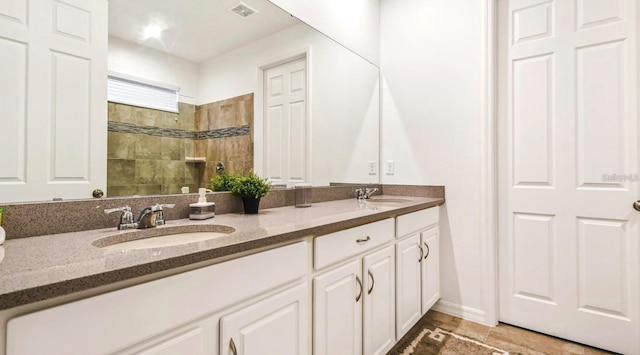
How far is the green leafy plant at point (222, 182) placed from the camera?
4.95ft

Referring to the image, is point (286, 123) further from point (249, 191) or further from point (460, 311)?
point (460, 311)

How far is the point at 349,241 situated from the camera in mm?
1363

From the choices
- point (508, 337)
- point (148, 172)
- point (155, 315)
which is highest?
point (148, 172)

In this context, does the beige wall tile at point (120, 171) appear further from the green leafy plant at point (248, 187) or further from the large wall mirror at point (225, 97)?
the green leafy plant at point (248, 187)

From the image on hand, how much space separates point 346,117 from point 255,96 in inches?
34.9

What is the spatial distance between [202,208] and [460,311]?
Result: 1.91m

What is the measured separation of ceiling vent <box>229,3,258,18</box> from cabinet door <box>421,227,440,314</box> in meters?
1.61

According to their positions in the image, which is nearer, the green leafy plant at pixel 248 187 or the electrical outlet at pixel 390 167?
the green leafy plant at pixel 248 187

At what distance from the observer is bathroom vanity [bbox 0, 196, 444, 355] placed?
60 centimetres

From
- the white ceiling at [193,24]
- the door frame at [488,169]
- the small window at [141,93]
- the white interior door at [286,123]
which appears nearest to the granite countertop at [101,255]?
the small window at [141,93]

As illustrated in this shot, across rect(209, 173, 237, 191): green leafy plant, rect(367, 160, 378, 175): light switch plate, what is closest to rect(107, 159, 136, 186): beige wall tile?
rect(209, 173, 237, 191): green leafy plant

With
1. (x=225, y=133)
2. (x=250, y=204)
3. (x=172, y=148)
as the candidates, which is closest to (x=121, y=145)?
(x=172, y=148)

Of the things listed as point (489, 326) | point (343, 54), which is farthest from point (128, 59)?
point (489, 326)

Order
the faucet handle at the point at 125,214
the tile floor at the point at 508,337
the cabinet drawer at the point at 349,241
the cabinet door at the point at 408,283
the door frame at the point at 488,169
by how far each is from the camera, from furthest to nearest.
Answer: the door frame at the point at 488,169
the tile floor at the point at 508,337
the cabinet door at the point at 408,283
the cabinet drawer at the point at 349,241
the faucet handle at the point at 125,214
